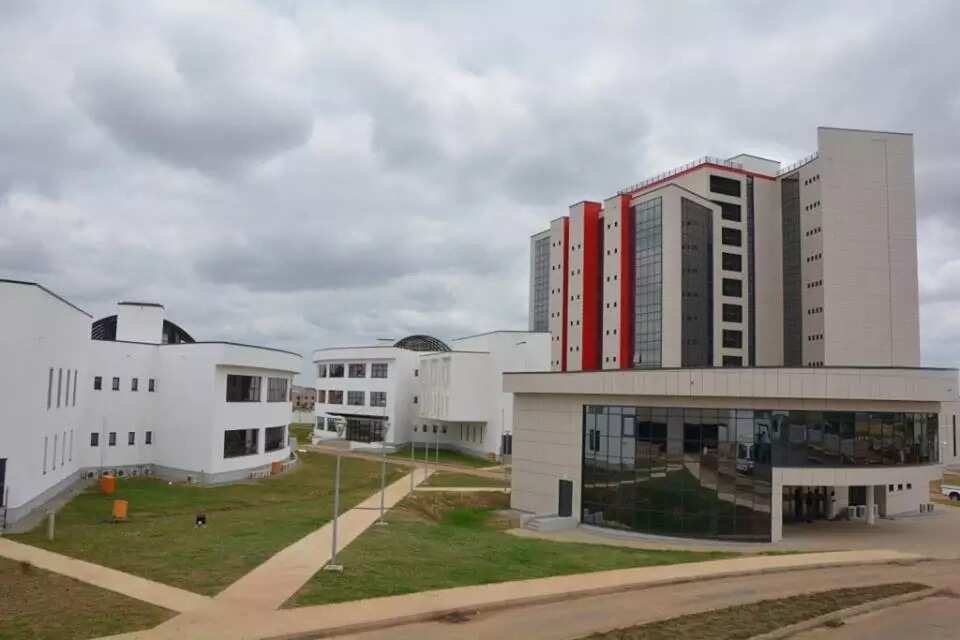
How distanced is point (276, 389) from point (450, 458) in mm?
29527

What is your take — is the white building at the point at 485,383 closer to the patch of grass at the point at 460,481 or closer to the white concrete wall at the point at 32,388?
the patch of grass at the point at 460,481

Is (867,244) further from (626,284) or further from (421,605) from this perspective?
(421,605)

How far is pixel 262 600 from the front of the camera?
1828cm

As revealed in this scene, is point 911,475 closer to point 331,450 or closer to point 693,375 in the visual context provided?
point 693,375

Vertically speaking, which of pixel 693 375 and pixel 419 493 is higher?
pixel 693 375

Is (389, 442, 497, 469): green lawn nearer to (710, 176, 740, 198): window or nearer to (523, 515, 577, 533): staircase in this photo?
(523, 515, 577, 533): staircase

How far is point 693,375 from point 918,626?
18.0 m

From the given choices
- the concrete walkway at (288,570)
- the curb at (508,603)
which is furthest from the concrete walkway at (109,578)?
the curb at (508,603)

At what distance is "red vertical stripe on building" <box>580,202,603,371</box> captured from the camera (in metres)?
79.1

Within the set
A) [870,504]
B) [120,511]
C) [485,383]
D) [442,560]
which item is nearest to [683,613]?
[442,560]

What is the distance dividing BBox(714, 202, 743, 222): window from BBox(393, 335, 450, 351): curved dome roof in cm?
4012

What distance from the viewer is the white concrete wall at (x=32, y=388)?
2867 centimetres

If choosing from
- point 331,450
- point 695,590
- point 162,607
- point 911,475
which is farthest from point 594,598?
point 331,450

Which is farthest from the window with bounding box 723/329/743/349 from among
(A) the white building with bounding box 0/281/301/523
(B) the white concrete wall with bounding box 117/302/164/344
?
(B) the white concrete wall with bounding box 117/302/164/344
